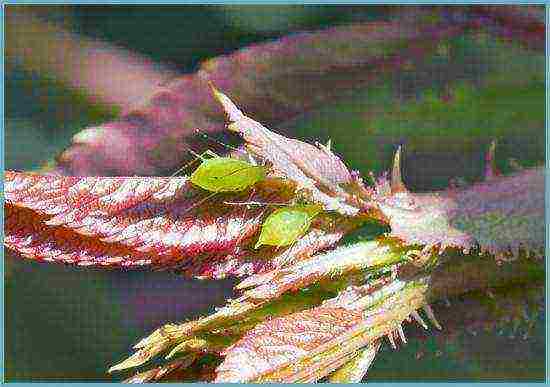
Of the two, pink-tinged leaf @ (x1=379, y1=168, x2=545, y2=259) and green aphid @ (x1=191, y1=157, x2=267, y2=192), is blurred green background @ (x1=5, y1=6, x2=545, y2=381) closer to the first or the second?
pink-tinged leaf @ (x1=379, y1=168, x2=545, y2=259)

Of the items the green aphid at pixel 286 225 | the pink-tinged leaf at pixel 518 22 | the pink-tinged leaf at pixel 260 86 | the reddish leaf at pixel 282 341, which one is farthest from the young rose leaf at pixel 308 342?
the pink-tinged leaf at pixel 518 22

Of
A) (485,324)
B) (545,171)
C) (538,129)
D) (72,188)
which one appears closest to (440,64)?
(538,129)

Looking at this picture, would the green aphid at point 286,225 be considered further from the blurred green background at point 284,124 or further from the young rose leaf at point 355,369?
the blurred green background at point 284,124

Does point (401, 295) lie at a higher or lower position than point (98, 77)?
lower

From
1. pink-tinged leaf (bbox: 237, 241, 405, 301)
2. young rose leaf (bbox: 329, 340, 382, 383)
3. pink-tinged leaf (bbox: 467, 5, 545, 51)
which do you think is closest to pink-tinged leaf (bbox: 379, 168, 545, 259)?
pink-tinged leaf (bbox: 237, 241, 405, 301)

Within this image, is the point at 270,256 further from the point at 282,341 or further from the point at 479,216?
the point at 479,216

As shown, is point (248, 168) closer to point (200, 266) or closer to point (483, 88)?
point (200, 266)

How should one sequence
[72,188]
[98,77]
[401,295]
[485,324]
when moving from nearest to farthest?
[72,188] → [401,295] → [485,324] → [98,77]
